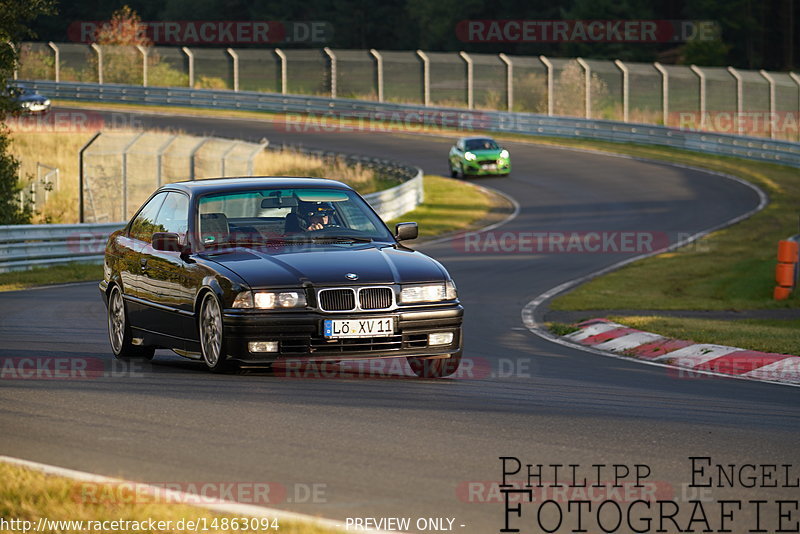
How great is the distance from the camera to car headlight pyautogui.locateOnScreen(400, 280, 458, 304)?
992 centimetres

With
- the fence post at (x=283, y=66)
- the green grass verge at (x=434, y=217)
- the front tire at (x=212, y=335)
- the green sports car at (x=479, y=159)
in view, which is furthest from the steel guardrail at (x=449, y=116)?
the front tire at (x=212, y=335)

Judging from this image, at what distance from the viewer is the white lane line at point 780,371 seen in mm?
11656

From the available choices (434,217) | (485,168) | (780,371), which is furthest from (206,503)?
(485,168)

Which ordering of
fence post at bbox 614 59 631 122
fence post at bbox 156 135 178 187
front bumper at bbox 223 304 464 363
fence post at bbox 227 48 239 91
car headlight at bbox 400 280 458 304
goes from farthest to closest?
1. fence post at bbox 227 48 239 91
2. fence post at bbox 614 59 631 122
3. fence post at bbox 156 135 178 187
4. car headlight at bbox 400 280 458 304
5. front bumper at bbox 223 304 464 363

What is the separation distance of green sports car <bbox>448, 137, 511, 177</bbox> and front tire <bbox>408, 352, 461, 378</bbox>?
3228 cm

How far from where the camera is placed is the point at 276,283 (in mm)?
9766

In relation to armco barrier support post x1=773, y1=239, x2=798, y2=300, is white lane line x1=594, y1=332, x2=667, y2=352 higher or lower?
higher

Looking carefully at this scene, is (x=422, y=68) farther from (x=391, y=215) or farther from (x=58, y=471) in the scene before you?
(x=58, y=471)

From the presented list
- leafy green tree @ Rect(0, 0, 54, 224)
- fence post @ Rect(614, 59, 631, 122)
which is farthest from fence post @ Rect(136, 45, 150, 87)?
leafy green tree @ Rect(0, 0, 54, 224)

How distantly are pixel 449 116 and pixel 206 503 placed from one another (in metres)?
50.2

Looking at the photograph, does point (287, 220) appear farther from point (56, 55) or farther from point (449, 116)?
point (56, 55)

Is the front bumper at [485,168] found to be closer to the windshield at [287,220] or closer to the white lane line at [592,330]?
the white lane line at [592,330]

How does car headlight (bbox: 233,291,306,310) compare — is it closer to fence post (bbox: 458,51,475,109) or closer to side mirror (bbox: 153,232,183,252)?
side mirror (bbox: 153,232,183,252)

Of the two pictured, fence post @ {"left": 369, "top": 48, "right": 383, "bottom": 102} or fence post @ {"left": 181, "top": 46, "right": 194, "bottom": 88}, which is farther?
fence post @ {"left": 181, "top": 46, "right": 194, "bottom": 88}
